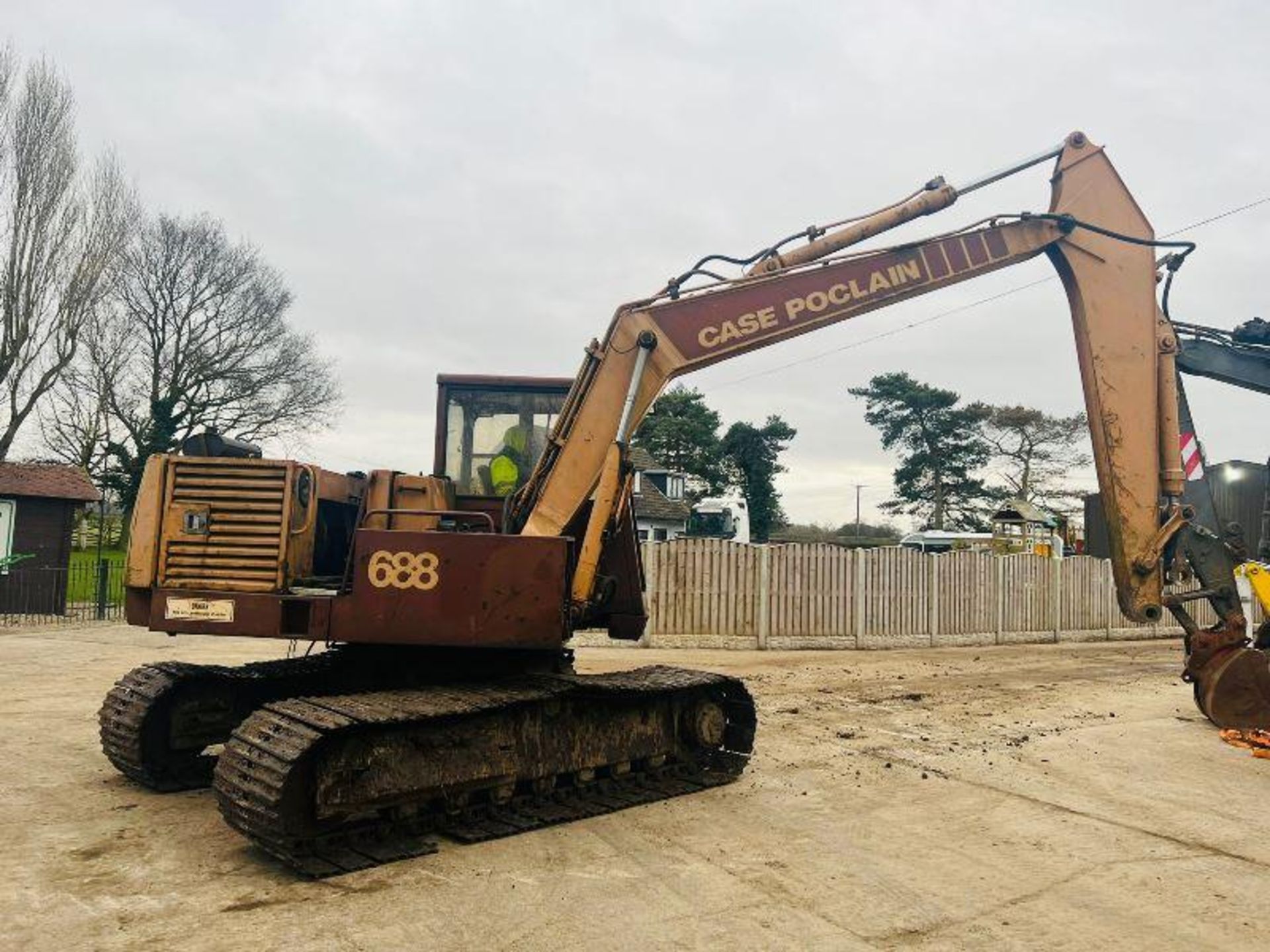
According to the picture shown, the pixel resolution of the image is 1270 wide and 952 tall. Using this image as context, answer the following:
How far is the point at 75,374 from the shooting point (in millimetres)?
30078

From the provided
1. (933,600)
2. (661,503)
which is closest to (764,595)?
(933,600)

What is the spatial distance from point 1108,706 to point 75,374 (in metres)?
31.3

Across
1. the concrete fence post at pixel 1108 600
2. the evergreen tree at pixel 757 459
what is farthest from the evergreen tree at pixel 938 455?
the concrete fence post at pixel 1108 600

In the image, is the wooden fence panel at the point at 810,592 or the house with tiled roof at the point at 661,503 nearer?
the wooden fence panel at the point at 810,592

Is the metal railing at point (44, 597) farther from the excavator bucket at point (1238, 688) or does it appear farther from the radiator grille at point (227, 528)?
the excavator bucket at point (1238, 688)

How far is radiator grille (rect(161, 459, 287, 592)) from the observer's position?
17.9ft

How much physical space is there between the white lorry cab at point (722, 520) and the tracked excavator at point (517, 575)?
26.3 meters

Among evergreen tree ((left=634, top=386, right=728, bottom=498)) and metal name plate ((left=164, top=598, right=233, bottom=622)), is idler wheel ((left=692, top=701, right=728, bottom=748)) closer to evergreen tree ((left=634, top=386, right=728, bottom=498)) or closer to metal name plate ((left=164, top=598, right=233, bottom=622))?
metal name plate ((left=164, top=598, right=233, bottom=622))

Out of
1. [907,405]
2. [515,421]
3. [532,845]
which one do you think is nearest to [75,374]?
[515,421]

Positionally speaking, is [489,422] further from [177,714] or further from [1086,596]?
[1086,596]

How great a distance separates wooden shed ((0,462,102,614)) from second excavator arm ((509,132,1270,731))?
1693 cm

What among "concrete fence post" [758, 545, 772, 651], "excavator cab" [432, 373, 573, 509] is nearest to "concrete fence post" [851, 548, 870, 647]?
"concrete fence post" [758, 545, 772, 651]

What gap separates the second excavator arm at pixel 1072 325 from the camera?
6.39 metres

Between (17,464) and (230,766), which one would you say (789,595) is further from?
(17,464)
